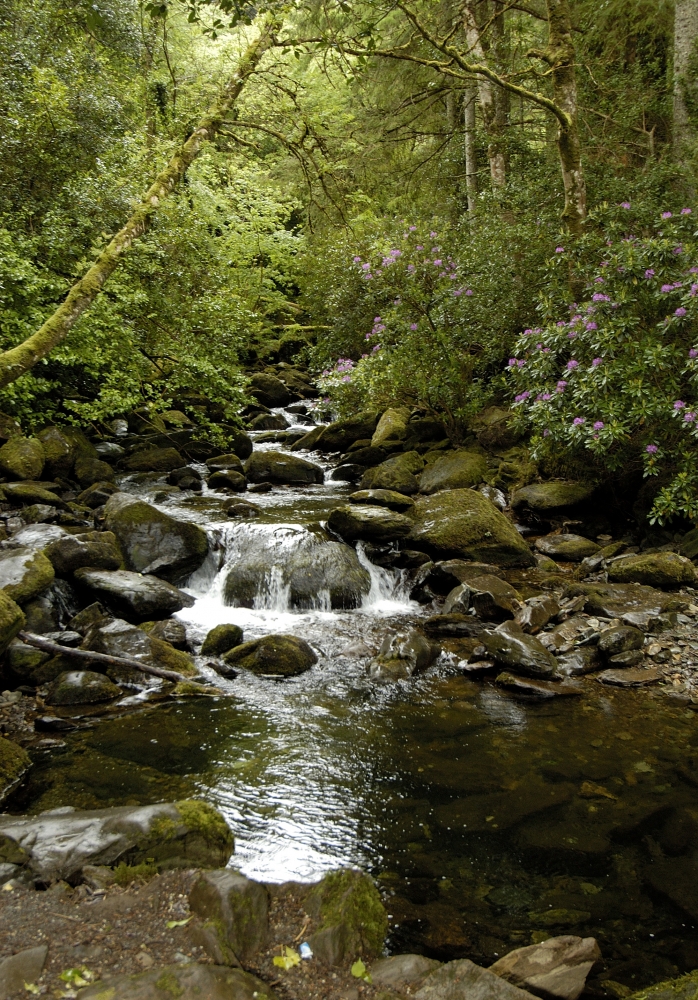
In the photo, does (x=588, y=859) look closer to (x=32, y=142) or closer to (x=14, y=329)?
(x=14, y=329)

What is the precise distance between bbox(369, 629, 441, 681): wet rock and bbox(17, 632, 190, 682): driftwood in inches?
71.3

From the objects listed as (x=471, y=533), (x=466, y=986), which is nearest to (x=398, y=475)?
(x=471, y=533)

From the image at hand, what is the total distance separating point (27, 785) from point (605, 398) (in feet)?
22.1

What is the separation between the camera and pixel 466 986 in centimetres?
261

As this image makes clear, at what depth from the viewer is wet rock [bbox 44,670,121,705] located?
5.65 meters

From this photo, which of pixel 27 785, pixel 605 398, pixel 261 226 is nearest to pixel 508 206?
pixel 605 398

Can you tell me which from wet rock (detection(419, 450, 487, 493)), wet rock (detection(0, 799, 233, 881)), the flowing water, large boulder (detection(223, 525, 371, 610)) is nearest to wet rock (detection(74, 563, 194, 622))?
large boulder (detection(223, 525, 371, 610))

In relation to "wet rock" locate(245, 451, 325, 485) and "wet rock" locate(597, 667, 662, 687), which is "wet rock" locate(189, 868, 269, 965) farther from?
"wet rock" locate(245, 451, 325, 485)

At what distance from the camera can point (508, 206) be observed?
40.9 feet

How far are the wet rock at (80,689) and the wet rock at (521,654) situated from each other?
11.2 ft

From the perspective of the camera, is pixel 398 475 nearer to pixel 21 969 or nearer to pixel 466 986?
pixel 466 986

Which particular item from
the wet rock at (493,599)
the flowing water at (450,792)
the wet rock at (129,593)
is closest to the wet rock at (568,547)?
the wet rock at (493,599)

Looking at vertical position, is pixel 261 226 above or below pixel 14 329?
above

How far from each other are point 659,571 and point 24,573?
21.9ft
